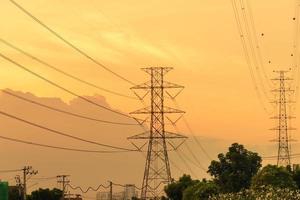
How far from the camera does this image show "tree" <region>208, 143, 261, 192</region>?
4500 inches

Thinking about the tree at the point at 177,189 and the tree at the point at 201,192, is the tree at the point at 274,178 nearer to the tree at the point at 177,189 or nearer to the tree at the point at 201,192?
the tree at the point at 201,192

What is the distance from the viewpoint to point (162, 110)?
10331 centimetres

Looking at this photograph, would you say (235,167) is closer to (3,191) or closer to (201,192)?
(201,192)

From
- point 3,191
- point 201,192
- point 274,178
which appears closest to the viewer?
point 3,191

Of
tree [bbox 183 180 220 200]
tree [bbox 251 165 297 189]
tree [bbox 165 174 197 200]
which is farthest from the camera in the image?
tree [bbox 165 174 197 200]

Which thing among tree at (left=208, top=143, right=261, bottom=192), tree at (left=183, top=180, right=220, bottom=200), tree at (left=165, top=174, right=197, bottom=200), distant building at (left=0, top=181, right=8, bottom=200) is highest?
tree at (left=208, top=143, right=261, bottom=192)

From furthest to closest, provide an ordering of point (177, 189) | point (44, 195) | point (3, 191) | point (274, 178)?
point (44, 195), point (177, 189), point (274, 178), point (3, 191)

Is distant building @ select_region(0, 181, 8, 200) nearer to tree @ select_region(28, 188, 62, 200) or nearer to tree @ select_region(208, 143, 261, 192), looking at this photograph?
tree @ select_region(28, 188, 62, 200)

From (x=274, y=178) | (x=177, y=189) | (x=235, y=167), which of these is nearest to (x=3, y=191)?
(x=274, y=178)

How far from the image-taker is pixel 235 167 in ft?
380

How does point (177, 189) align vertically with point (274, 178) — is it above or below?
above

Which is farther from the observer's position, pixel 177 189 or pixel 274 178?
pixel 177 189

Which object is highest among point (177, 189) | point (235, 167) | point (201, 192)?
point (235, 167)

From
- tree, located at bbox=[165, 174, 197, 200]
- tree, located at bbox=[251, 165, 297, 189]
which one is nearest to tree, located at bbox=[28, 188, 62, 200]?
tree, located at bbox=[165, 174, 197, 200]
